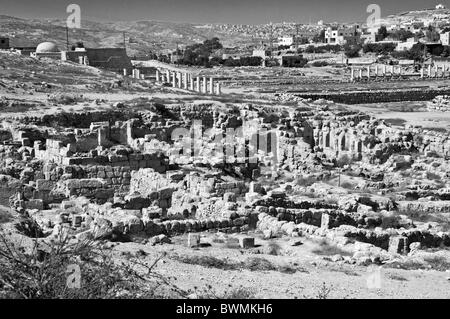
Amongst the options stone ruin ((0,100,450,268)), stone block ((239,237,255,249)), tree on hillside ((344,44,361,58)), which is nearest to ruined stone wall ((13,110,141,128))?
stone ruin ((0,100,450,268))

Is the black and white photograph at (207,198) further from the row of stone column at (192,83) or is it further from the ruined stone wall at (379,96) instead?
the ruined stone wall at (379,96)

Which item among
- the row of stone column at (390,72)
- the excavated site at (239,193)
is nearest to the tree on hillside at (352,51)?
the row of stone column at (390,72)

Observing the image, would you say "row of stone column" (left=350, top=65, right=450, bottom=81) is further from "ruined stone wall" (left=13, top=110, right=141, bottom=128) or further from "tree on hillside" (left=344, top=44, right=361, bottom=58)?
"ruined stone wall" (left=13, top=110, right=141, bottom=128)

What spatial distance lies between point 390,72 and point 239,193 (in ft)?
188

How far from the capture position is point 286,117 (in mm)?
30328

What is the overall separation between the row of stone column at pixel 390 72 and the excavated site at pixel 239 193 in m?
34.8

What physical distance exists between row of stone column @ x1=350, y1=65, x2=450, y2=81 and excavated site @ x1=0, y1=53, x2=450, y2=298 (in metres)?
34.8

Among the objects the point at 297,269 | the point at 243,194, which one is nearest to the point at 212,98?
the point at 243,194

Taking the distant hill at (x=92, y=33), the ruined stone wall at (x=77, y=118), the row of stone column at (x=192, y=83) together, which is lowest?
the ruined stone wall at (x=77, y=118)

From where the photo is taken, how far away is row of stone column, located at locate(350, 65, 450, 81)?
2542 inches

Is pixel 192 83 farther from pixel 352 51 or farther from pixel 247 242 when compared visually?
pixel 352 51

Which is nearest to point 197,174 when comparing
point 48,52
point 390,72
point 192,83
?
point 192,83

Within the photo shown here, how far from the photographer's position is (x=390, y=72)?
7094cm

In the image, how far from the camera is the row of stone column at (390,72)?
64.6 m
